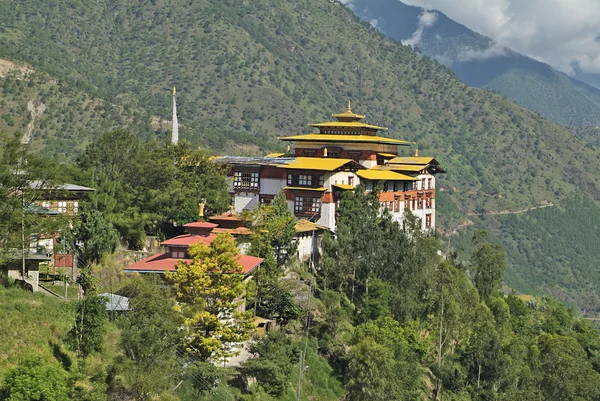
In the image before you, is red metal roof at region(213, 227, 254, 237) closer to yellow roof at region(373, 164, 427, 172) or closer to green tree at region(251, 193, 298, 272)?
green tree at region(251, 193, 298, 272)

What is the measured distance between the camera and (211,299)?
54.8m

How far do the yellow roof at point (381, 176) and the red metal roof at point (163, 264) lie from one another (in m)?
24.1

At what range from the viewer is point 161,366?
4788cm

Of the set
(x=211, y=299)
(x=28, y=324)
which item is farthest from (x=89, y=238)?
(x=28, y=324)

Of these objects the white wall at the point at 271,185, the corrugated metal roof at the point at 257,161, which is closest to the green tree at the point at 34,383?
the white wall at the point at 271,185

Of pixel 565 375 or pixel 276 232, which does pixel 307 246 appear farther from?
pixel 565 375

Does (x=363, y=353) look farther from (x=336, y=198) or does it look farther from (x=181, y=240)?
(x=336, y=198)

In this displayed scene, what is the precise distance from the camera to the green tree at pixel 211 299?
53.1m

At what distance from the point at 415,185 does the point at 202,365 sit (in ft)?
157

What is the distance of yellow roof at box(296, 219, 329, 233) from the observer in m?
76.0

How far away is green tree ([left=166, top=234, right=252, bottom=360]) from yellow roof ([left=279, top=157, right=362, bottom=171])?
27274 mm

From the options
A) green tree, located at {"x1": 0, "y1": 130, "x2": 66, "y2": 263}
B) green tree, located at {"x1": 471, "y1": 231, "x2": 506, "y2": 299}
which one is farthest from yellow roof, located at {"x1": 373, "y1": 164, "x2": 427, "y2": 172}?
green tree, located at {"x1": 0, "y1": 130, "x2": 66, "y2": 263}

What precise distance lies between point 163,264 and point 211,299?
752 cm

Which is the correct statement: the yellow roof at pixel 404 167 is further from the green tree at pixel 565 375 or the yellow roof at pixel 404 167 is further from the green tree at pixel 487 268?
the green tree at pixel 565 375
